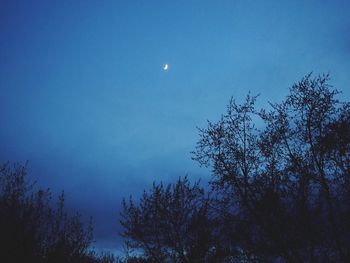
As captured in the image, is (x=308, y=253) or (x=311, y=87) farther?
(x=311, y=87)

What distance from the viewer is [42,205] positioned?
19.7 meters

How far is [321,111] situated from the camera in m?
19.4

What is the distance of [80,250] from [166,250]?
613 cm

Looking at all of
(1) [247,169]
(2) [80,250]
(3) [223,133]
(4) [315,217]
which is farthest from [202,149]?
(2) [80,250]

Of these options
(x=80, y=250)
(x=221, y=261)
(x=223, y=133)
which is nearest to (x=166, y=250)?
(x=221, y=261)

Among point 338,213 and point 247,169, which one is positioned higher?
point 247,169

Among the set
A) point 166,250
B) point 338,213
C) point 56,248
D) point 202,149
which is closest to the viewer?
point 338,213

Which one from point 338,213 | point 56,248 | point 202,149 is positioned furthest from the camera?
point 202,149

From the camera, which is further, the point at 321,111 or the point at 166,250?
the point at 166,250

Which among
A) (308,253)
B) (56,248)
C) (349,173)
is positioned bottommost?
(308,253)

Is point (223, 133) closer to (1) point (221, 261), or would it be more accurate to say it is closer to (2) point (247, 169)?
(2) point (247, 169)

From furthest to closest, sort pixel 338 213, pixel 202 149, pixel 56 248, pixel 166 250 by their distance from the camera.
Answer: pixel 166 250, pixel 202 149, pixel 56 248, pixel 338 213

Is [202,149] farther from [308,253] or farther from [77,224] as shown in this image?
[77,224]

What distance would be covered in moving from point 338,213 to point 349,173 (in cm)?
234
